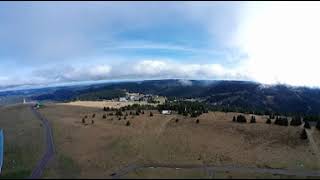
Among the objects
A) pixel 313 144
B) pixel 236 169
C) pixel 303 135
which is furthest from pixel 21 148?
pixel 313 144

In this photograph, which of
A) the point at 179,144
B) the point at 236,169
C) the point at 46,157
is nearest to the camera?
the point at 236,169

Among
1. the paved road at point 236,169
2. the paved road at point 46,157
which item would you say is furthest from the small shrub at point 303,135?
the paved road at point 46,157

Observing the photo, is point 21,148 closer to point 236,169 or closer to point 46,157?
point 46,157

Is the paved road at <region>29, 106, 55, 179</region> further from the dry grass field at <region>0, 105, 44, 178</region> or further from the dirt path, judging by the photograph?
the dirt path

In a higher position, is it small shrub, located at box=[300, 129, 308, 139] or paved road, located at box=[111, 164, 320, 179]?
small shrub, located at box=[300, 129, 308, 139]

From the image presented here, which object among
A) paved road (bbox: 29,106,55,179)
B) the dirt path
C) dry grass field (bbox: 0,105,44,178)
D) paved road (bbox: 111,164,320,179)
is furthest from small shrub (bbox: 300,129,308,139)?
dry grass field (bbox: 0,105,44,178)

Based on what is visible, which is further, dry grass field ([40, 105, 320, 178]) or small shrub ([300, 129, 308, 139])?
small shrub ([300, 129, 308, 139])
